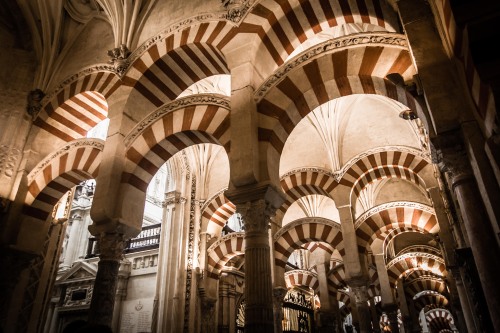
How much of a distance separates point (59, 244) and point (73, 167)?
2.50 metres

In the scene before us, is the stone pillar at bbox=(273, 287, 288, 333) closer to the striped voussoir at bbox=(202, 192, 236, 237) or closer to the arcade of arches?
the arcade of arches

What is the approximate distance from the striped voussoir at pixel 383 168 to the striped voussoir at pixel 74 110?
20.2 ft

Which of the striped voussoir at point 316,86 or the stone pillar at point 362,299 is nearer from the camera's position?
the striped voussoir at point 316,86

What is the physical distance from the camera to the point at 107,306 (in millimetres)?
5230

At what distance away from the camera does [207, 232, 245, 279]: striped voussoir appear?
9.84 metres

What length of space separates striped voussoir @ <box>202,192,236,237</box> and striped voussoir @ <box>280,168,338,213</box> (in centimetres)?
172

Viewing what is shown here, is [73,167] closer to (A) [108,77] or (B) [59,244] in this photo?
(A) [108,77]

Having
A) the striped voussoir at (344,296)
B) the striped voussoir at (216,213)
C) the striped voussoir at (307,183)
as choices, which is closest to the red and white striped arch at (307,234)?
the striped voussoir at (307,183)

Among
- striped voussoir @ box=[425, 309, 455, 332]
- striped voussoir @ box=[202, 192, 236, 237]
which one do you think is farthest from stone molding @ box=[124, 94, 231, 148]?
striped voussoir @ box=[425, 309, 455, 332]

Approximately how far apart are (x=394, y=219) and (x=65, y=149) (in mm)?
7835

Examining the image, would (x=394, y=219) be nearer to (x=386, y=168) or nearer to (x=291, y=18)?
(x=386, y=168)

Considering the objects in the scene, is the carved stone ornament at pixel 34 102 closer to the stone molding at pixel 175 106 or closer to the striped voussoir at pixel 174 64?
the striped voussoir at pixel 174 64

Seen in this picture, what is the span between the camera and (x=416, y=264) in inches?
503

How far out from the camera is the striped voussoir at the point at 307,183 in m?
9.30
